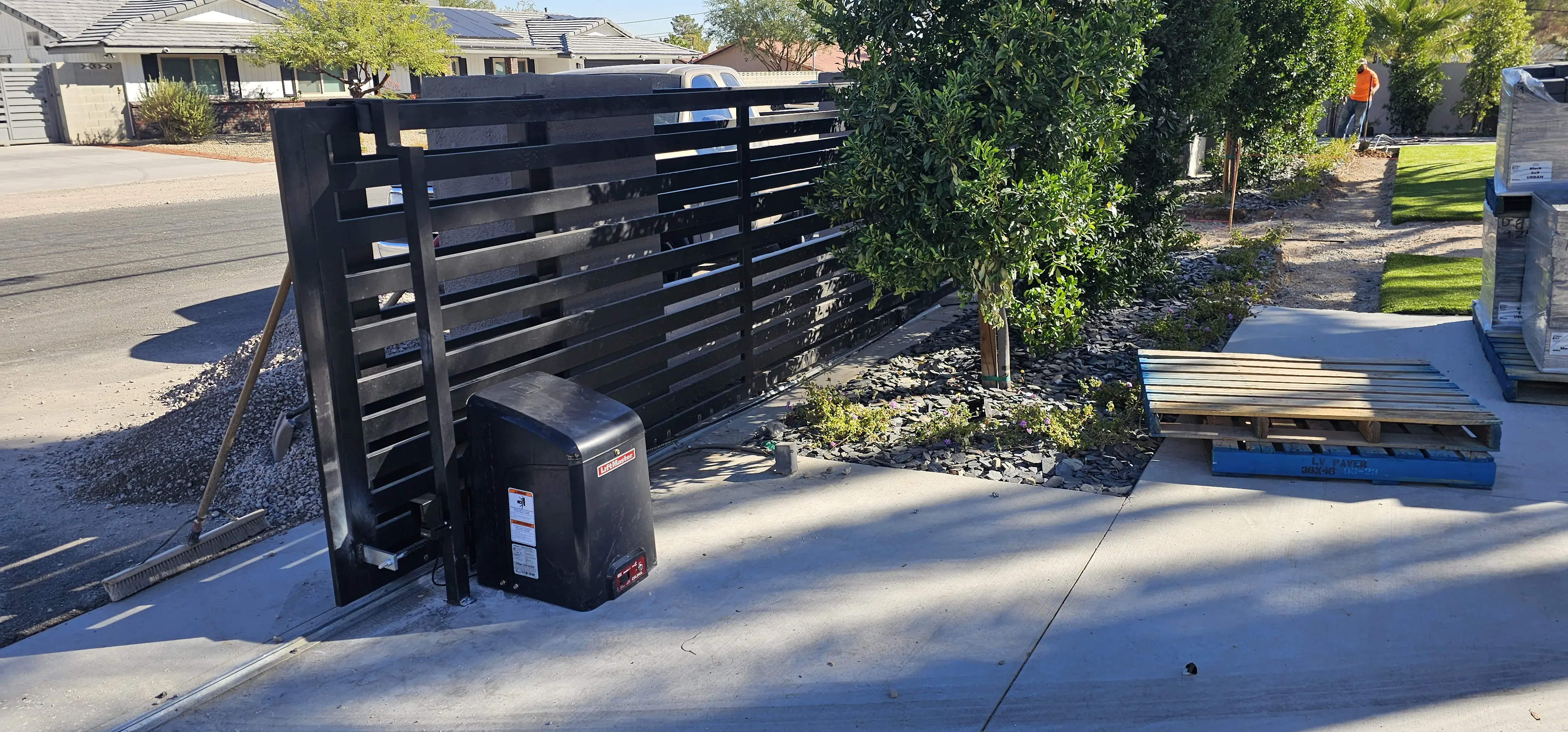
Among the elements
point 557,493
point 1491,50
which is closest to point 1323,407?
point 557,493

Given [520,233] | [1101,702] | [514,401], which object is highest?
[520,233]

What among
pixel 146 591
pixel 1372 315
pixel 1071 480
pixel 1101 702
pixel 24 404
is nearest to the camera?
pixel 1101 702

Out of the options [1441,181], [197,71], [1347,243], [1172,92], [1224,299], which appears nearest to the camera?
[1172,92]

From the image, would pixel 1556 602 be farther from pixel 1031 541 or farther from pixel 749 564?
pixel 749 564

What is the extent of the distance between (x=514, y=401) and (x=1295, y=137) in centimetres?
1580

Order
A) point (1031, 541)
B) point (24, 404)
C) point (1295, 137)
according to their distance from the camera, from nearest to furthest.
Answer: point (1031, 541) < point (24, 404) < point (1295, 137)

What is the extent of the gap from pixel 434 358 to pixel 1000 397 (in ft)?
Answer: 13.0

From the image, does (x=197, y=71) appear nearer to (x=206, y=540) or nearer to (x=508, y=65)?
(x=508, y=65)

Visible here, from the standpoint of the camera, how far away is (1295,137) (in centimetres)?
1667

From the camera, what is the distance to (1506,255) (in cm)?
724

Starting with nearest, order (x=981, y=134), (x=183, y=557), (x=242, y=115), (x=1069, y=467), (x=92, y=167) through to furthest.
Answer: (x=183, y=557) → (x=1069, y=467) → (x=981, y=134) → (x=92, y=167) → (x=242, y=115)

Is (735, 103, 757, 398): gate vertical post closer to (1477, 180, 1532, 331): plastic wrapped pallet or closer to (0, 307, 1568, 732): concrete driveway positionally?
(0, 307, 1568, 732): concrete driveway

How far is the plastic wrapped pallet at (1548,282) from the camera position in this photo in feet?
20.3

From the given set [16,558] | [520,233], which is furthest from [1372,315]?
[16,558]
